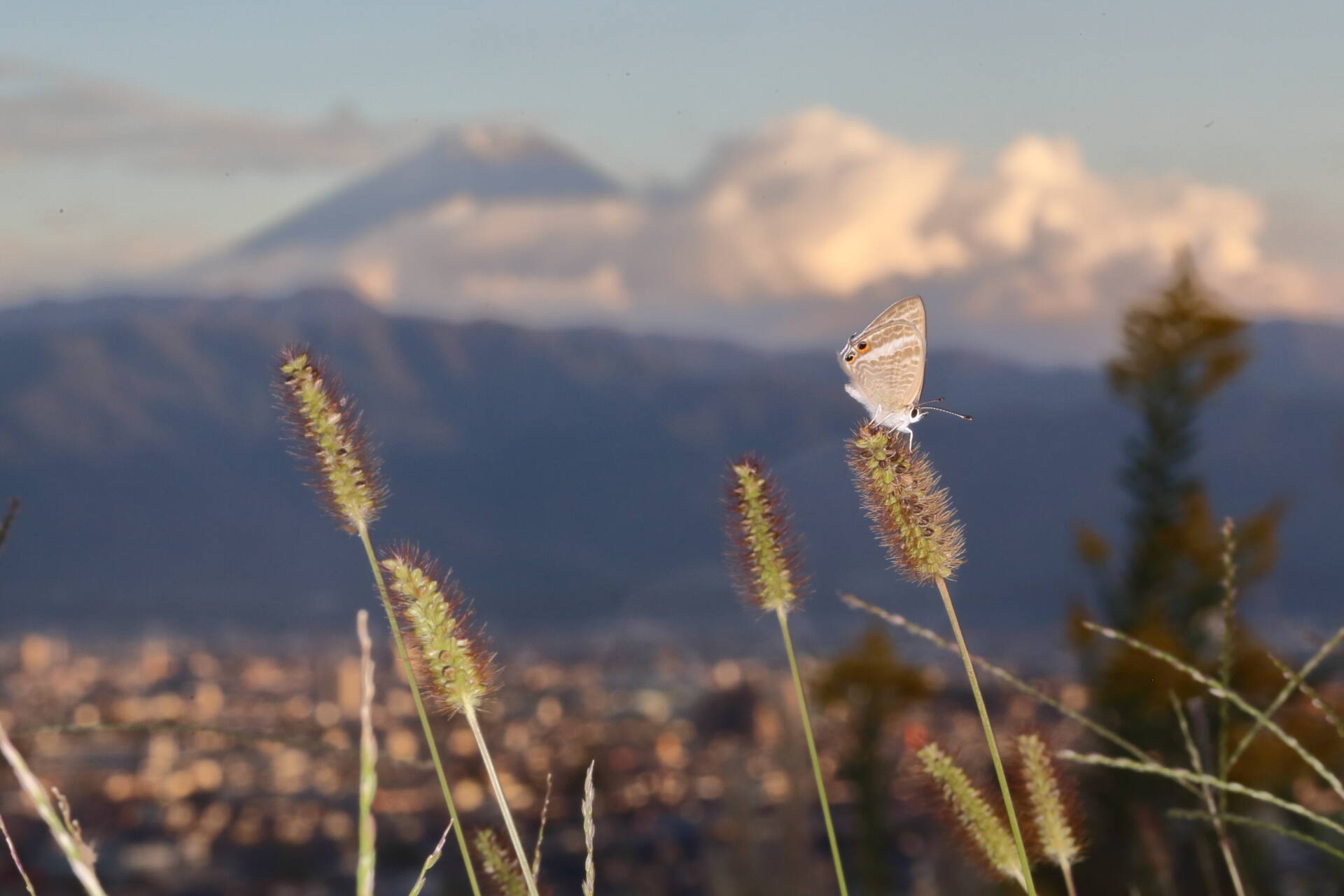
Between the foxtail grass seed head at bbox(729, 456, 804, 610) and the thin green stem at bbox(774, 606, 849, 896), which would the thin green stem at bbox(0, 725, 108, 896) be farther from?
the foxtail grass seed head at bbox(729, 456, 804, 610)

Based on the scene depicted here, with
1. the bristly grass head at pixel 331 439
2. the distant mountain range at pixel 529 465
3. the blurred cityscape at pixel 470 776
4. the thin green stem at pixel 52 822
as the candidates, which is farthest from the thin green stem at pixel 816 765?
the distant mountain range at pixel 529 465

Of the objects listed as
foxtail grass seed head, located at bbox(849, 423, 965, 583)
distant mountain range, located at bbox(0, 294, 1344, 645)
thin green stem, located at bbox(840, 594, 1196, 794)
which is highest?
distant mountain range, located at bbox(0, 294, 1344, 645)

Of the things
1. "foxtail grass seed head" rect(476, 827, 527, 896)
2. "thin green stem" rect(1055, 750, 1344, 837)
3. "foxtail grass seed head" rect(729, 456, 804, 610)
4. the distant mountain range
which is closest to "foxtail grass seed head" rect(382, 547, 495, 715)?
"foxtail grass seed head" rect(476, 827, 527, 896)

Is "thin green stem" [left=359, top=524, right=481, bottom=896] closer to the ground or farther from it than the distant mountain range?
closer to the ground

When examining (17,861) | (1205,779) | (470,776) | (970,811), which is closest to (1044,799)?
(970,811)

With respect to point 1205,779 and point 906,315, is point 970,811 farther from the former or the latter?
point 906,315

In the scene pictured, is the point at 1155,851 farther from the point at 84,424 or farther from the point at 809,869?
the point at 84,424

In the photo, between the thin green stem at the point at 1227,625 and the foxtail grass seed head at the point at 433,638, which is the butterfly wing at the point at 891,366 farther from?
the foxtail grass seed head at the point at 433,638
